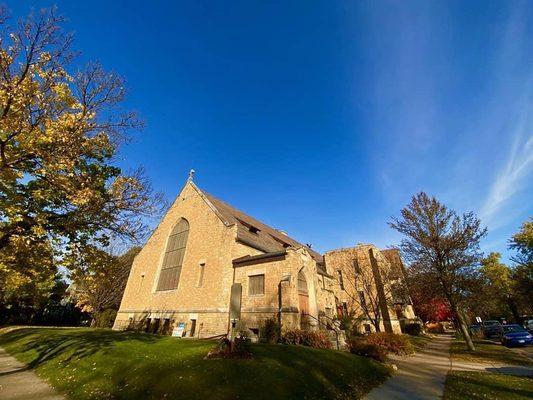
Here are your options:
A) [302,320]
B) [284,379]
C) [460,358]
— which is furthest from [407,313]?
[284,379]

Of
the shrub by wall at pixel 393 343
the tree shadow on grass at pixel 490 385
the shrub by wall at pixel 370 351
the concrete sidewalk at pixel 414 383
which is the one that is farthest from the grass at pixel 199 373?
the shrub by wall at pixel 393 343

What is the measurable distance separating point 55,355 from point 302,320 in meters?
13.9

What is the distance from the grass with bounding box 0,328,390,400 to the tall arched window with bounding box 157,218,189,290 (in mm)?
11194

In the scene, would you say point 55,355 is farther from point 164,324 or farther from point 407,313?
point 407,313

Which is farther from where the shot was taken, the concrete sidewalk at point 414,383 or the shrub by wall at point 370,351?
the shrub by wall at point 370,351

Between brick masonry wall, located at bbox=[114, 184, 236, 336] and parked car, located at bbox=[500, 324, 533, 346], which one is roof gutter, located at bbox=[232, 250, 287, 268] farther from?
parked car, located at bbox=[500, 324, 533, 346]

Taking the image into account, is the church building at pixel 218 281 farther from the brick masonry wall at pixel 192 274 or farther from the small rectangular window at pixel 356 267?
the small rectangular window at pixel 356 267

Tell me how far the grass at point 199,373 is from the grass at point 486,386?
2578mm

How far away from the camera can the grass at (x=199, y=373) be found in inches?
300

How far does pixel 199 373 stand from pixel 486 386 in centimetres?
1031

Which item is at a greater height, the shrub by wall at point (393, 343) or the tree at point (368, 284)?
the tree at point (368, 284)

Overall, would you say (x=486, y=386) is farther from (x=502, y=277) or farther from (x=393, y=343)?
(x=502, y=277)

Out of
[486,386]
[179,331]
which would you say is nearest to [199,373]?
[486,386]

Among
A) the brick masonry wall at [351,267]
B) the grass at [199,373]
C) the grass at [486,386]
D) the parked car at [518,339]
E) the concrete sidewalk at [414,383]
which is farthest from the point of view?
the brick masonry wall at [351,267]
